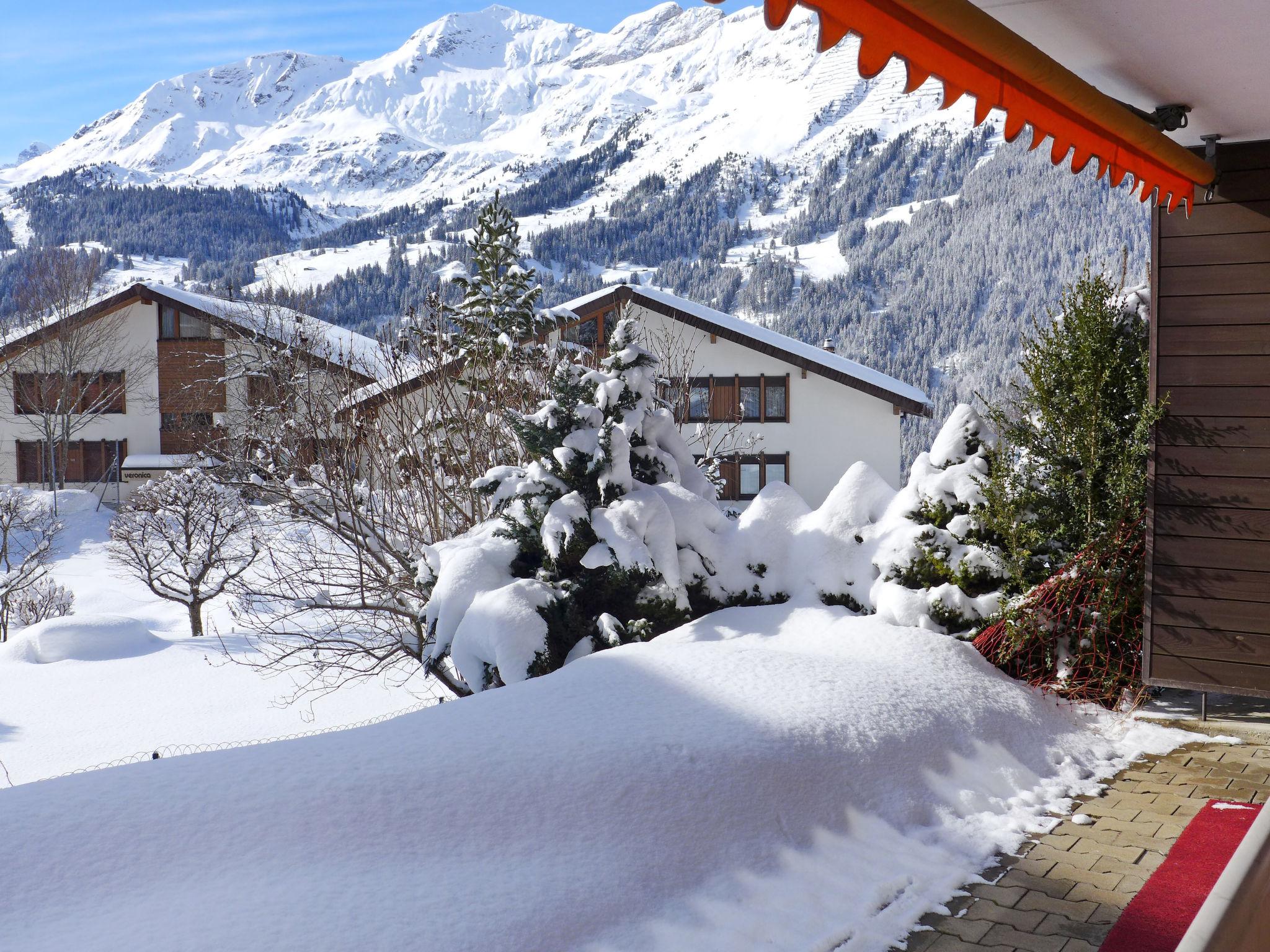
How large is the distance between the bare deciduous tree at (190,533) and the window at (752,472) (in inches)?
450

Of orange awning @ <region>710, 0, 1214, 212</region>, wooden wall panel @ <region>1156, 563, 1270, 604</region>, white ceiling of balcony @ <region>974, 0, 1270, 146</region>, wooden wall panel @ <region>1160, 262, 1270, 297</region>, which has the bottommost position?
wooden wall panel @ <region>1156, 563, 1270, 604</region>

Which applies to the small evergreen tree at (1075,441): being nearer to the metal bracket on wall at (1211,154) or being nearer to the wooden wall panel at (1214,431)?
the wooden wall panel at (1214,431)

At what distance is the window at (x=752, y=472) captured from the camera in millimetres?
25500

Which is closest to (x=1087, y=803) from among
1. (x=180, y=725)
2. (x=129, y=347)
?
(x=180, y=725)

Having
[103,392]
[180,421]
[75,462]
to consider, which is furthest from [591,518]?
[75,462]

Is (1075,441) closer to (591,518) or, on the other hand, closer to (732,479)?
(591,518)

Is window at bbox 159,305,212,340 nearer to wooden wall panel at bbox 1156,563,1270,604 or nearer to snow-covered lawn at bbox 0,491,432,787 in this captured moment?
snow-covered lawn at bbox 0,491,432,787

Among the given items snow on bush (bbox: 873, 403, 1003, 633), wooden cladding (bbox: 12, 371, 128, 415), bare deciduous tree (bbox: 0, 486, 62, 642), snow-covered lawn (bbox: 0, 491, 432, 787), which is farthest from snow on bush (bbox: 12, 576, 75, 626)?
snow on bush (bbox: 873, 403, 1003, 633)

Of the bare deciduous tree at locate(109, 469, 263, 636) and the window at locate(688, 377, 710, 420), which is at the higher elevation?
the window at locate(688, 377, 710, 420)

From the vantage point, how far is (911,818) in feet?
12.3

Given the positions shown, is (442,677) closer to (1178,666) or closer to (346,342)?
(1178,666)

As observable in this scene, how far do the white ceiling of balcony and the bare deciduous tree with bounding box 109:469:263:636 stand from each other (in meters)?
17.0

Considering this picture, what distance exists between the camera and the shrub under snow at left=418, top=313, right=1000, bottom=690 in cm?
577

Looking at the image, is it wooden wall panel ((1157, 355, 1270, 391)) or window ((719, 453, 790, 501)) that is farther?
window ((719, 453, 790, 501))
